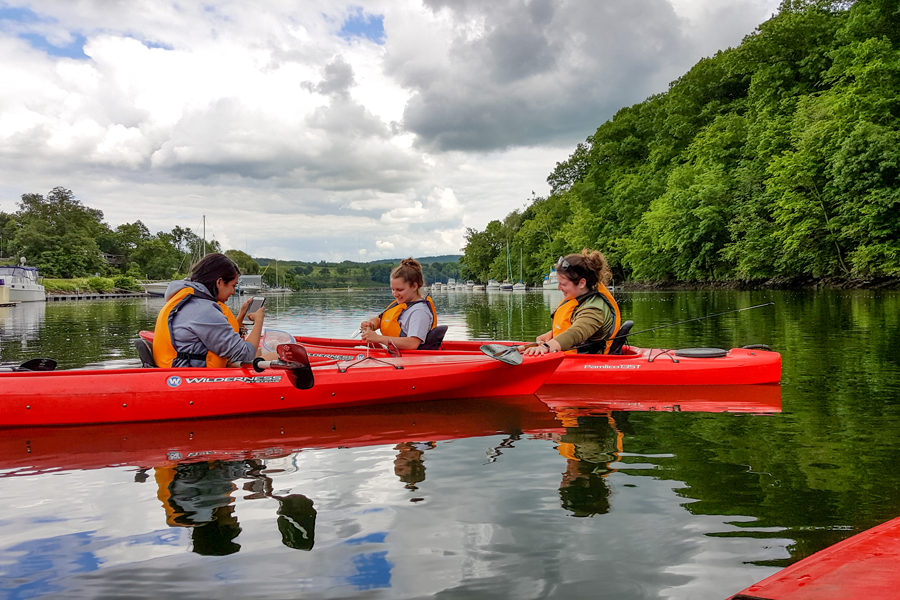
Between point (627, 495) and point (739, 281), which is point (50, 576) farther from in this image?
point (739, 281)

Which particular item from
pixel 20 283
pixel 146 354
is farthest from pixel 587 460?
pixel 20 283

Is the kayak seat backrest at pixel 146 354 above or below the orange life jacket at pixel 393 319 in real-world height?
below

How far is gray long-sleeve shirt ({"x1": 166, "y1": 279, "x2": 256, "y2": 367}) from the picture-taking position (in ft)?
18.5

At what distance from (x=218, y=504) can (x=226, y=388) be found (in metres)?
2.43

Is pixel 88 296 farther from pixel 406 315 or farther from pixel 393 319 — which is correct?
pixel 406 315

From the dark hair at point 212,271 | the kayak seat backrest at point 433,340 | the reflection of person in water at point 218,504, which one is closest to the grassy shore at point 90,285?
the kayak seat backrest at point 433,340

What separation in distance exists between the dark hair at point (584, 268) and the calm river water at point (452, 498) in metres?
1.46

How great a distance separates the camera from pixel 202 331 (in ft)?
19.2

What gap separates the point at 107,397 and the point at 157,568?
362 cm

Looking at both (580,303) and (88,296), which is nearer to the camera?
A: (580,303)

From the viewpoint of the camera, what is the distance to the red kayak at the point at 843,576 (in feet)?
6.62

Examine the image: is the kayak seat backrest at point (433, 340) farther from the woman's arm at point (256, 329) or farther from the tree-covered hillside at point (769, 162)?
the tree-covered hillside at point (769, 162)

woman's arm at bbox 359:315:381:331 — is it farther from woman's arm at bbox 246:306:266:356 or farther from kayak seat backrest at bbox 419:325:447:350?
woman's arm at bbox 246:306:266:356

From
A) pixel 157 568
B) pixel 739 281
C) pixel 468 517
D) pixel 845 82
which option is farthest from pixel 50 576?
pixel 739 281
